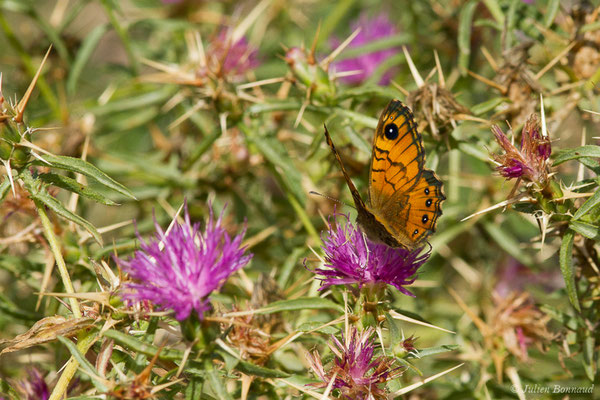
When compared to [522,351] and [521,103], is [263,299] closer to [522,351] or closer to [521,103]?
[522,351]

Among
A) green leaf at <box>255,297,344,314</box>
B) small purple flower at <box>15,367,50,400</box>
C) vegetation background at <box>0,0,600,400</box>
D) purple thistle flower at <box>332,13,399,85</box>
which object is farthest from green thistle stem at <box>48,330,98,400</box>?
purple thistle flower at <box>332,13,399,85</box>

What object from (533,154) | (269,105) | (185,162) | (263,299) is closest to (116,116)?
(185,162)

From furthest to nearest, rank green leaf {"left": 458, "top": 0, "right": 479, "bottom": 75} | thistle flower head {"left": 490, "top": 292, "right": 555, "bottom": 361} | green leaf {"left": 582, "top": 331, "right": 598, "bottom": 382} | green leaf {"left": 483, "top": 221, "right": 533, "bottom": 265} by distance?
green leaf {"left": 483, "top": 221, "right": 533, "bottom": 265}
green leaf {"left": 458, "top": 0, "right": 479, "bottom": 75}
thistle flower head {"left": 490, "top": 292, "right": 555, "bottom": 361}
green leaf {"left": 582, "top": 331, "right": 598, "bottom": 382}

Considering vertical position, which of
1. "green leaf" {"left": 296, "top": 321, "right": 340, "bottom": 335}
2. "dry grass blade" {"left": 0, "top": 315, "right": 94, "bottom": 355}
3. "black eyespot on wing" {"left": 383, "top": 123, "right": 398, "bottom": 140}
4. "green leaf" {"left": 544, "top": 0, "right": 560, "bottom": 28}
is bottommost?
"green leaf" {"left": 296, "top": 321, "right": 340, "bottom": 335}

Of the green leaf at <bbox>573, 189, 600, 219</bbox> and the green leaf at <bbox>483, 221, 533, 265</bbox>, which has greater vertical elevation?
the green leaf at <bbox>573, 189, 600, 219</bbox>

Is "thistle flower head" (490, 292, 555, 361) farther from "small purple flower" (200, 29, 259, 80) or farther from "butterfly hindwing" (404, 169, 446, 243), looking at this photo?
"small purple flower" (200, 29, 259, 80)

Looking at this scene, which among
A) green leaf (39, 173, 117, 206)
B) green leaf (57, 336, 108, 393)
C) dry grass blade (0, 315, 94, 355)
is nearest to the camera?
green leaf (57, 336, 108, 393)

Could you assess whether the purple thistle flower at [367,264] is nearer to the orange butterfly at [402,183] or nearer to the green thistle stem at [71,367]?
the orange butterfly at [402,183]

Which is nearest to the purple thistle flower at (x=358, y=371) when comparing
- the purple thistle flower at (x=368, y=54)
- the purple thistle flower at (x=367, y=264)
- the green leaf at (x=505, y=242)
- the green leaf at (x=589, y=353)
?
the purple thistle flower at (x=367, y=264)
